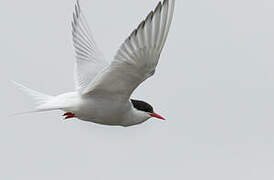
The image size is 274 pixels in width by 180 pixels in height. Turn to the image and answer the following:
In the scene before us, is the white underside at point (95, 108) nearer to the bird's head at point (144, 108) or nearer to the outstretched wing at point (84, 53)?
the bird's head at point (144, 108)

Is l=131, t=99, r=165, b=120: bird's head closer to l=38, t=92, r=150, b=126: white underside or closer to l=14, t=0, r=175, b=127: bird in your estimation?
l=14, t=0, r=175, b=127: bird

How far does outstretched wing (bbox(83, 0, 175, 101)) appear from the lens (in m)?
8.08

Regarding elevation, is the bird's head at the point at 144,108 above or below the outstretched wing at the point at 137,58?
below

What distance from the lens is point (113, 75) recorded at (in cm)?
895

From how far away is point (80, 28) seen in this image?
11445mm

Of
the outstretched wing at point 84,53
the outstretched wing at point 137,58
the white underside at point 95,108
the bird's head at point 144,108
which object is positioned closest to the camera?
the outstretched wing at point 137,58

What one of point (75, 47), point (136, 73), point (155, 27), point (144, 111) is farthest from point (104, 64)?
point (155, 27)

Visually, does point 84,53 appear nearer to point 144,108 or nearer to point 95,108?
point 144,108

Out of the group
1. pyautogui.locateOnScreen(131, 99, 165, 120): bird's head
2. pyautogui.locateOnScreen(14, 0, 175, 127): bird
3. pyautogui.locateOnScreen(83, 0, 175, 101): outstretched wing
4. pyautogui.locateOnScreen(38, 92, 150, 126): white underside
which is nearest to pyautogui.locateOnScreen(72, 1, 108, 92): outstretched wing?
pyautogui.locateOnScreen(14, 0, 175, 127): bird

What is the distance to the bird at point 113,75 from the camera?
8.16 metres

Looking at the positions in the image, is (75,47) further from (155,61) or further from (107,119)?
(155,61)

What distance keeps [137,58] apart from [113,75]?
53 cm

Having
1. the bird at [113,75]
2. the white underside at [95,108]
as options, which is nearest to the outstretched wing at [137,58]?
the bird at [113,75]

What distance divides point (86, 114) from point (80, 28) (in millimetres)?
2271
